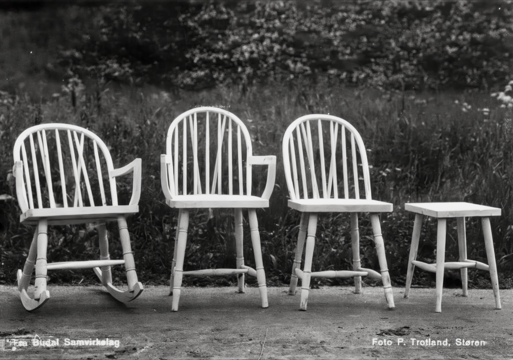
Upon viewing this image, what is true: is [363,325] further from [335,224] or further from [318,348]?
[335,224]

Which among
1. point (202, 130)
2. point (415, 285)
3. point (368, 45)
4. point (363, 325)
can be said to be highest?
point (368, 45)

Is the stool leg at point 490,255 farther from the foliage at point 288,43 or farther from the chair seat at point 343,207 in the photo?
the foliage at point 288,43

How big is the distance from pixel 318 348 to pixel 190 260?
60.6 inches

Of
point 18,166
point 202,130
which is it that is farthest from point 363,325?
point 202,130

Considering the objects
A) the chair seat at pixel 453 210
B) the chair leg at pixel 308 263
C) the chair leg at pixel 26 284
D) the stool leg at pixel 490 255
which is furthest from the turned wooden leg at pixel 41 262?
the stool leg at pixel 490 255

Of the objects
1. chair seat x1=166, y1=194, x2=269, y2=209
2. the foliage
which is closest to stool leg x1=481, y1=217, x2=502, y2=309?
chair seat x1=166, y1=194, x2=269, y2=209

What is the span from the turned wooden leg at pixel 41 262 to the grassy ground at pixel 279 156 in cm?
87

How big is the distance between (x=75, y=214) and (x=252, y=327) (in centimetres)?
91

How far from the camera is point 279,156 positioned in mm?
4629

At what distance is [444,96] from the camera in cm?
565

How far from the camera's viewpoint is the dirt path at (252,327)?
2.56 meters

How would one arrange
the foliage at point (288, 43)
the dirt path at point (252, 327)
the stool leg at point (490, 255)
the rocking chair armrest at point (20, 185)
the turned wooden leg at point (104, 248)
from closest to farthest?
the dirt path at point (252, 327) → the rocking chair armrest at point (20, 185) → the stool leg at point (490, 255) → the turned wooden leg at point (104, 248) → the foliage at point (288, 43)

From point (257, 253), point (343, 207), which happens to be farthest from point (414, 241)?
point (257, 253)

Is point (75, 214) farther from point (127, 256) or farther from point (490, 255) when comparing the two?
point (490, 255)
